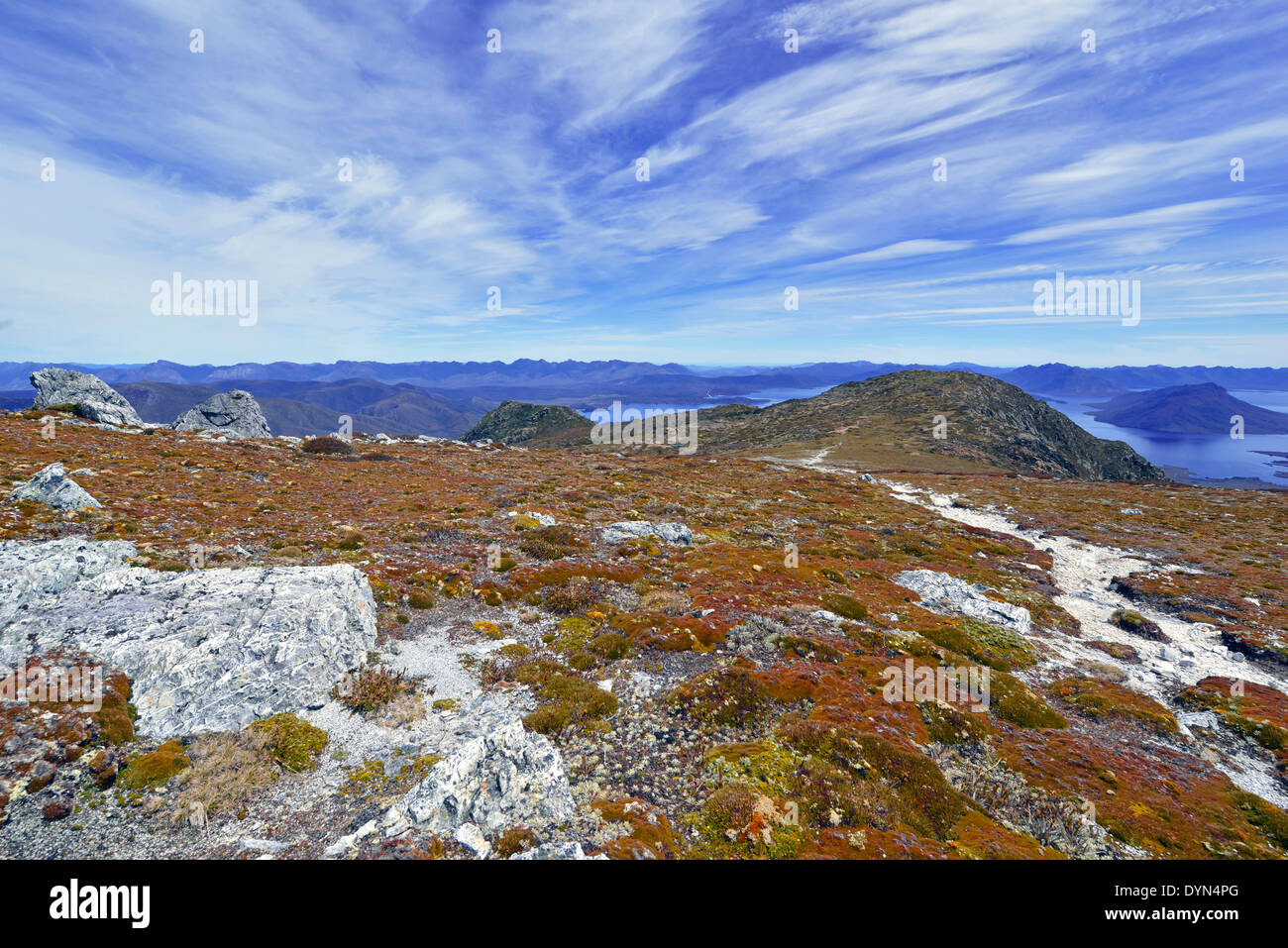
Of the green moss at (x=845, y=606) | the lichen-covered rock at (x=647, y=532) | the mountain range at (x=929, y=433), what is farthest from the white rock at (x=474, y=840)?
the mountain range at (x=929, y=433)

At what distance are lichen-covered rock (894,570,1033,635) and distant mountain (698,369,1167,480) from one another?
66827 mm

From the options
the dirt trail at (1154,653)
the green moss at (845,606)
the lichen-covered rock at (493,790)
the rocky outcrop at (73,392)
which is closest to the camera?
the lichen-covered rock at (493,790)

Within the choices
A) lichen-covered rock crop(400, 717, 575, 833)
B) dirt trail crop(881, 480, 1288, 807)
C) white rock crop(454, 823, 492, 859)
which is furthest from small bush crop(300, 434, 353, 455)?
dirt trail crop(881, 480, 1288, 807)

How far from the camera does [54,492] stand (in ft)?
72.6

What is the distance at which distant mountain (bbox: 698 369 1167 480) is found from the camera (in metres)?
99.7

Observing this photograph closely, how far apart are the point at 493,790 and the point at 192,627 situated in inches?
437

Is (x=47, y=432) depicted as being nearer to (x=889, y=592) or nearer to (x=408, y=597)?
(x=408, y=597)

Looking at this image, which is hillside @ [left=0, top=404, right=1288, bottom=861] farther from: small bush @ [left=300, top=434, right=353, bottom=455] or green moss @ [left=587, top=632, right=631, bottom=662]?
small bush @ [left=300, top=434, right=353, bottom=455]

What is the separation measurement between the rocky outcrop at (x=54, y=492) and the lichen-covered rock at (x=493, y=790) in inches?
1015

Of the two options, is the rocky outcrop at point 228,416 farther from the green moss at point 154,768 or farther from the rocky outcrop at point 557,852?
the rocky outcrop at point 557,852

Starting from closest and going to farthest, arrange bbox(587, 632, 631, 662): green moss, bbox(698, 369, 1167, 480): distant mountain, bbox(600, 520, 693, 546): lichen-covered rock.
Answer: bbox(587, 632, 631, 662): green moss
bbox(600, 520, 693, 546): lichen-covered rock
bbox(698, 369, 1167, 480): distant mountain

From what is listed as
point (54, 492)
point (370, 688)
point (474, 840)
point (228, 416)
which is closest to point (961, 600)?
point (474, 840)

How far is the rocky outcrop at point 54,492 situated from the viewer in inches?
855
